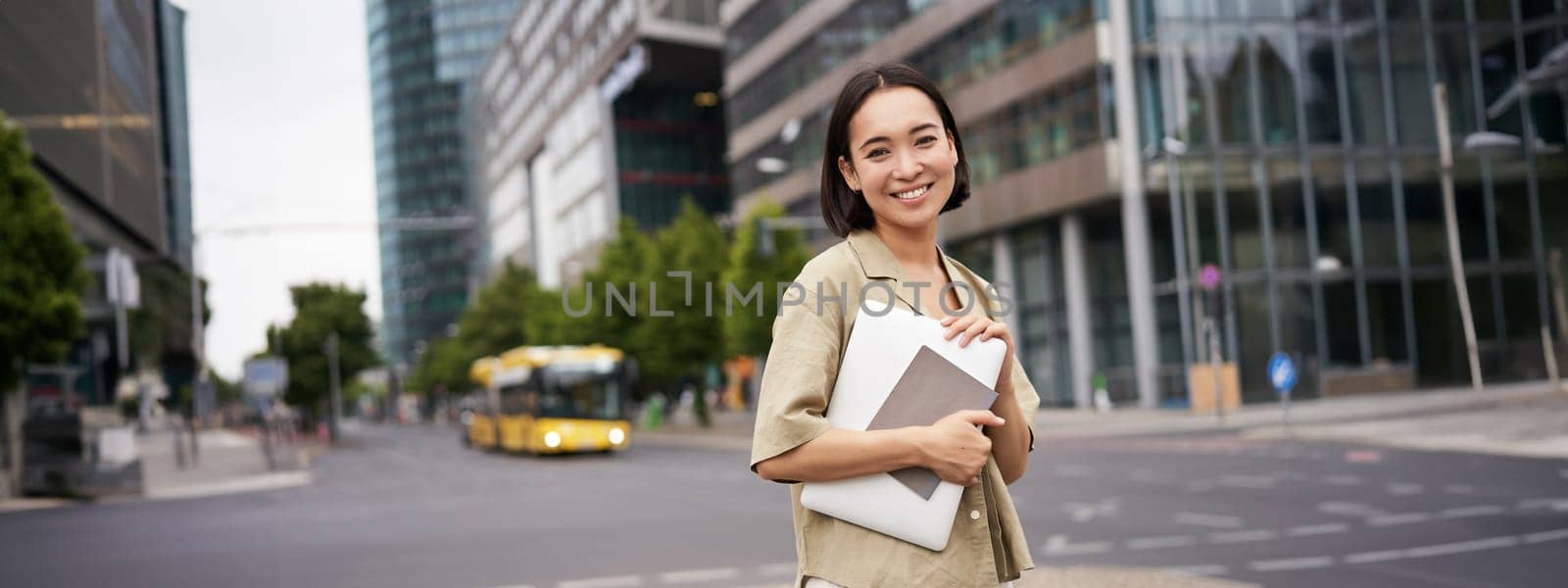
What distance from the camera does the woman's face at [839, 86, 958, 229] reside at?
2.62 metres

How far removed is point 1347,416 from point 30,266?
2414cm

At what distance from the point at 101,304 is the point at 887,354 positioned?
24590mm

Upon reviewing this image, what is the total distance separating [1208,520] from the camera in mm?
11609

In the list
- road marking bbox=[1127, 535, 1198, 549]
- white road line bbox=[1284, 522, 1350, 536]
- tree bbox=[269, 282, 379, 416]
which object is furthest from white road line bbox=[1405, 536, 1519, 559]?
tree bbox=[269, 282, 379, 416]

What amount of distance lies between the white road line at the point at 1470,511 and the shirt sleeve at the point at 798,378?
10226mm

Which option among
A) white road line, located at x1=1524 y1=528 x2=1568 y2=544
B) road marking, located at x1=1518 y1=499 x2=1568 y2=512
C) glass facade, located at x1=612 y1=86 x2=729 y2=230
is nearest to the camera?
white road line, located at x1=1524 y1=528 x2=1568 y2=544

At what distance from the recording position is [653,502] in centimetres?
1636

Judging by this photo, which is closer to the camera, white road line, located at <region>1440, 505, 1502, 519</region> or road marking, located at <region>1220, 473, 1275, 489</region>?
white road line, located at <region>1440, 505, 1502, 519</region>

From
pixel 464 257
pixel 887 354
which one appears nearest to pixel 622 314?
pixel 887 354

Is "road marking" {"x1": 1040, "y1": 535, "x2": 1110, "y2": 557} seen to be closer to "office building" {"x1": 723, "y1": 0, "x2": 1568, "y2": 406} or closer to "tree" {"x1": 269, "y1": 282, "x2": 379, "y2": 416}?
"office building" {"x1": 723, "y1": 0, "x2": 1568, "y2": 406}

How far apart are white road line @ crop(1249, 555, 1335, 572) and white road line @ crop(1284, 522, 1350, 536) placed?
4.53 ft

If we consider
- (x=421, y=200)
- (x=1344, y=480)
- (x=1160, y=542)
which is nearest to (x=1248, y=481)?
(x=1344, y=480)

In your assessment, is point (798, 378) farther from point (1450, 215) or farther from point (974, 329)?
point (1450, 215)

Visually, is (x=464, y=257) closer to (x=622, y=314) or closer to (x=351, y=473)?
(x=622, y=314)
